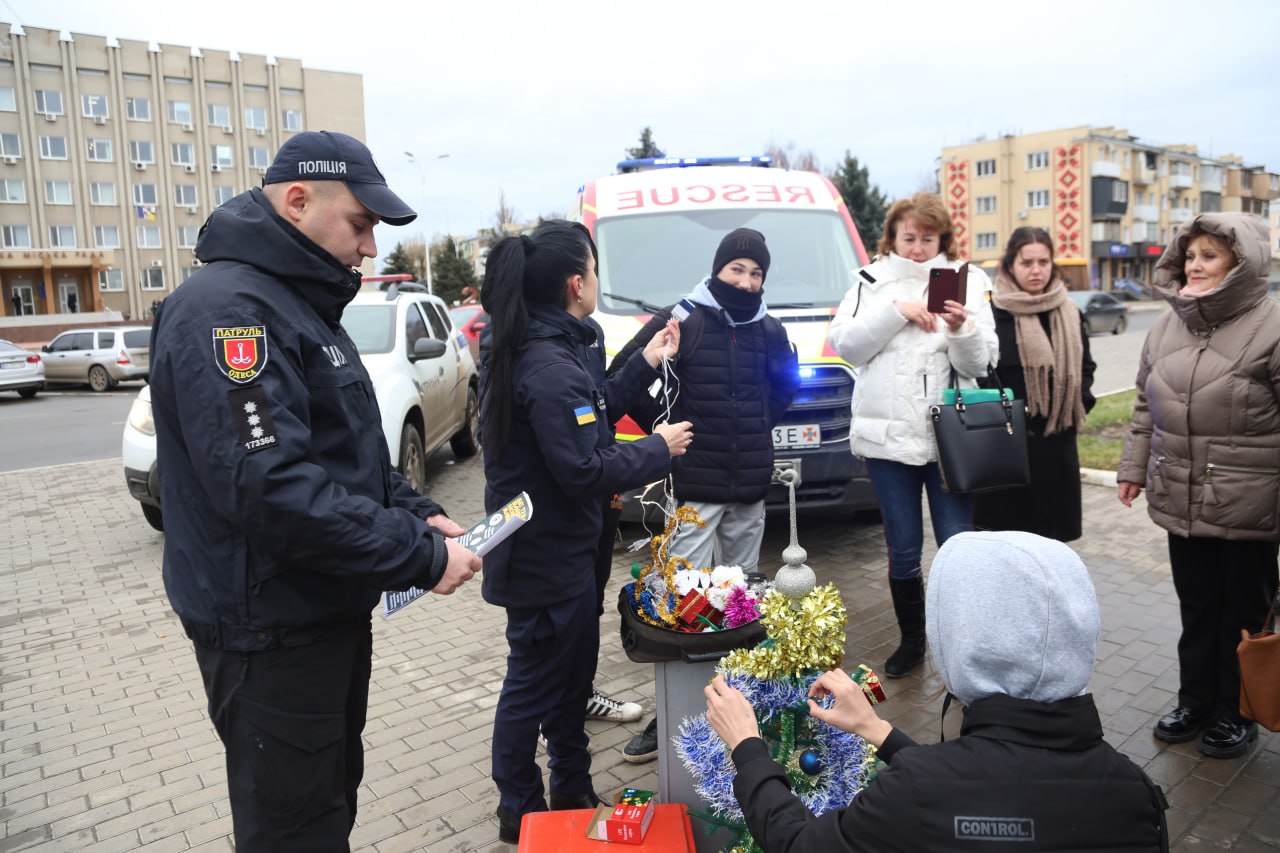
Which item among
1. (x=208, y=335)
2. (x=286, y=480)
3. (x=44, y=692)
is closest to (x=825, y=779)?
(x=286, y=480)

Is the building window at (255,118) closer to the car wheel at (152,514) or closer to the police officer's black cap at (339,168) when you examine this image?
the car wheel at (152,514)

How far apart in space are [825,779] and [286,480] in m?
1.55

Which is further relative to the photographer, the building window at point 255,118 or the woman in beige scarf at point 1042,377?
the building window at point 255,118

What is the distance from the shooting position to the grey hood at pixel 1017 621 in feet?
5.16

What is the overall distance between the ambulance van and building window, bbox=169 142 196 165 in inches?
2110

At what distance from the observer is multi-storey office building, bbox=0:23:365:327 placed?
46969 mm

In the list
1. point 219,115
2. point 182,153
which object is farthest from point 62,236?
point 219,115

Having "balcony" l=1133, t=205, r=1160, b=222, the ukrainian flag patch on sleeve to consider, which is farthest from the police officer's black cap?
"balcony" l=1133, t=205, r=1160, b=222

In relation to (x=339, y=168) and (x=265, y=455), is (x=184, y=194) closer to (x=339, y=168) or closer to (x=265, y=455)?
(x=339, y=168)

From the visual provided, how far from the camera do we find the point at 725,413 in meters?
3.88

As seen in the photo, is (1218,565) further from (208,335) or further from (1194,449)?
(208,335)

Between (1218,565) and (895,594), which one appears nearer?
(1218,565)

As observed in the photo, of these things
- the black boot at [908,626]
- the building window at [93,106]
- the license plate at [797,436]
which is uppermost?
the building window at [93,106]

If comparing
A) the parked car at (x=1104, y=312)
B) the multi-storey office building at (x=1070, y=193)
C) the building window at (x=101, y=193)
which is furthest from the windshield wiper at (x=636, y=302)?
the multi-storey office building at (x=1070, y=193)
